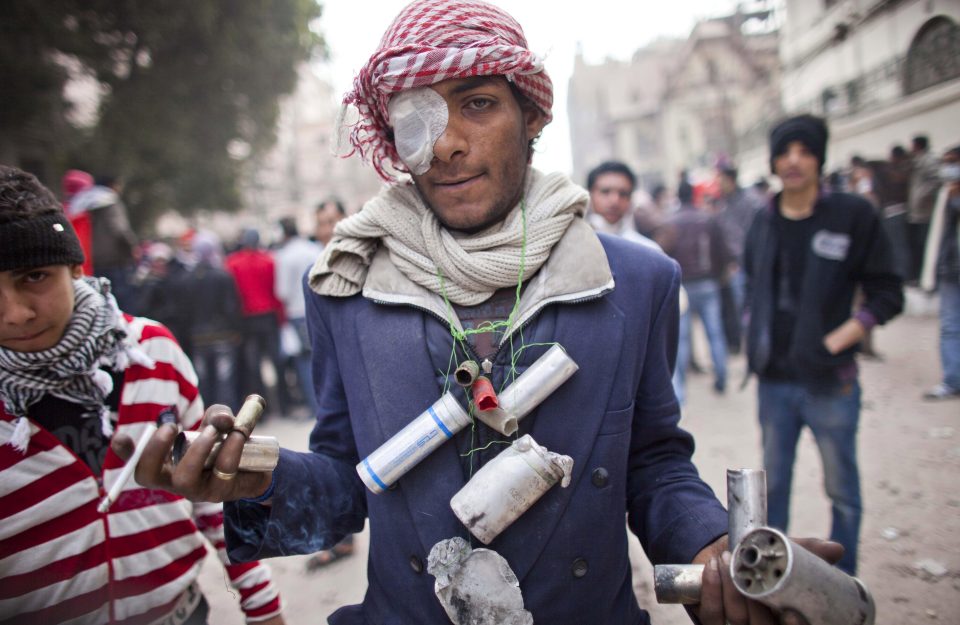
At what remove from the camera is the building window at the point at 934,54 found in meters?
8.48

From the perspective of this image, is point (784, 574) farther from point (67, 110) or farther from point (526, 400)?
Answer: point (67, 110)

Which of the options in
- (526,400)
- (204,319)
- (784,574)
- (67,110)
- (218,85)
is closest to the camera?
(784,574)

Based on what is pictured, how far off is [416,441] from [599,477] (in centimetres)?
43

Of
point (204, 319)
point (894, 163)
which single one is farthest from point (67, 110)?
point (894, 163)

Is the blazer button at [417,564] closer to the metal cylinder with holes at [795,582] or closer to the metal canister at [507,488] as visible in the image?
the metal canister at [507,488]

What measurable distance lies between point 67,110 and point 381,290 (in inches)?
528

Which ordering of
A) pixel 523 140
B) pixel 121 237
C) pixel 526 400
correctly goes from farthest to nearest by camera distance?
1. pixel 121 237
2. pixel 523 140
3. pixel 526 400

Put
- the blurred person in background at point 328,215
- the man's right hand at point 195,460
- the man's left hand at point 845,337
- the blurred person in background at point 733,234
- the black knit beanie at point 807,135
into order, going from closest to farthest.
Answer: the man's right hand at point 195,460 < the man's left hand at point 845,337 < the black knit beanie at point 807,135 < the blurred person in background at point 328,215 < the blurred person in background at point 733,234

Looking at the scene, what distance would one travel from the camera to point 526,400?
4.29 feet

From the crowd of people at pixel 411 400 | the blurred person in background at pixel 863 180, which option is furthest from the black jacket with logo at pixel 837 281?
the blurred person in background at pixel 863 180

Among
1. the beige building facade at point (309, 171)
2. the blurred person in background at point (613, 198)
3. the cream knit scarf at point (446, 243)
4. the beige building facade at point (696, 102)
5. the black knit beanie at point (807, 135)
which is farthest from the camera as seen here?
the beige building facade at point (309, 171)

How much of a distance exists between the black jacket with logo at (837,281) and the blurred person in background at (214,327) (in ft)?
19.1

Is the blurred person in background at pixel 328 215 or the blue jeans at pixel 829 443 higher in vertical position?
the blurred person in background at pixel 328 215

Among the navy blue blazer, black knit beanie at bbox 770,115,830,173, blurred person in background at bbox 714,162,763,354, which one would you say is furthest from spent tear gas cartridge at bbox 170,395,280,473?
blurred person in background at bbox 714,162,763,354
